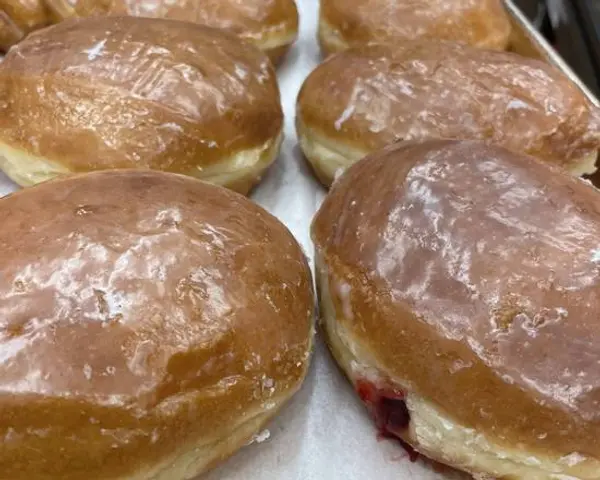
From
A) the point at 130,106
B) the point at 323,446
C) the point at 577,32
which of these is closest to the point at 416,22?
the point at 577,32

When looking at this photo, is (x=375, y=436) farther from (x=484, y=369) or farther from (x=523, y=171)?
(x=523, y=171)

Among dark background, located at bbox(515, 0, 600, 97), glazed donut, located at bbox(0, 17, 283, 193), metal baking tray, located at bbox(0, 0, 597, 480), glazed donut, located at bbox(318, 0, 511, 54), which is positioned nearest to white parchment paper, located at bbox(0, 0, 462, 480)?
metal baking tray, located at bbox(0, 0, 597, 480)

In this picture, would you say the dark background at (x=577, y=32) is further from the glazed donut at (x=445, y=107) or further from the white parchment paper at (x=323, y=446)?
the white parchment paper at (x=323, y=446)

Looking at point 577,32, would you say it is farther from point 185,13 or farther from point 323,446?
point 323,446

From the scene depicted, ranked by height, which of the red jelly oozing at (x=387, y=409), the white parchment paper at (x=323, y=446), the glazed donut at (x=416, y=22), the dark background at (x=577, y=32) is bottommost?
the white parchment paper at (x=323, y=446)

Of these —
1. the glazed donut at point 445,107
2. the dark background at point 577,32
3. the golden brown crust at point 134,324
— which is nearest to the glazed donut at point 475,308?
the golden brown crust at point 134,324

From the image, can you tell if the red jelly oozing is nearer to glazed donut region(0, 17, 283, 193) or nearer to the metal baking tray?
the metal baking tray
